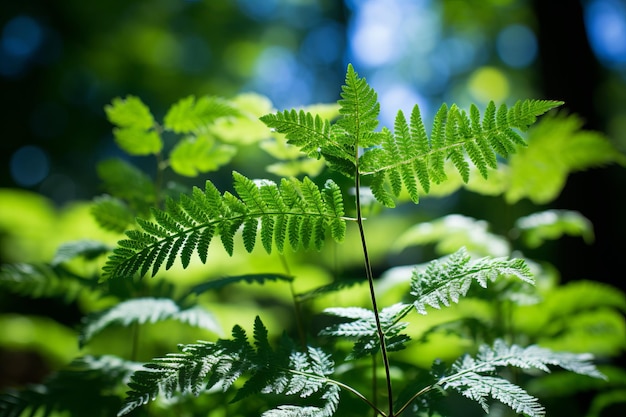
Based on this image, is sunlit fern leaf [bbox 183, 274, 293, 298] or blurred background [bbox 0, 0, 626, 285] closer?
sunlit fern leaf [bbox 183, 274, 293, 298]

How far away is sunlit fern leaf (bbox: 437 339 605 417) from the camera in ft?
1.95

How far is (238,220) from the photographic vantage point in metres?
0.64

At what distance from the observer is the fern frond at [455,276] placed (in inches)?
23.9

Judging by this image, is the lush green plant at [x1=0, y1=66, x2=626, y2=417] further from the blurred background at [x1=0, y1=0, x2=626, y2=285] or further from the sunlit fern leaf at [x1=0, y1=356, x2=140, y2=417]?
the blurred background at [x1=0, y1=0, x2=626, y2=285]

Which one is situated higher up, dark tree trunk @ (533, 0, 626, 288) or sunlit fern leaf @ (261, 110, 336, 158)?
dark tree trunk @ (533, 0, 626, 288)

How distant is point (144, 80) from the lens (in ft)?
20.6

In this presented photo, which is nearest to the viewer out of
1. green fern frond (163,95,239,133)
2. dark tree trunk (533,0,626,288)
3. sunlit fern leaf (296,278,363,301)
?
sunlit fern leaf (296,278,363,301)

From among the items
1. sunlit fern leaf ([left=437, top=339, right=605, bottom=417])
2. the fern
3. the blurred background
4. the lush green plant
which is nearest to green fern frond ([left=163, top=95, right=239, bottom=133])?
the lush green plant

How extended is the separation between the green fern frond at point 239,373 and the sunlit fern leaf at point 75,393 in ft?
1.27

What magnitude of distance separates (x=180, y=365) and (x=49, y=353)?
2.40 meters

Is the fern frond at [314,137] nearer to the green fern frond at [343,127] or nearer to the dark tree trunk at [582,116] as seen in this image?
the green fern frond at [343,127]

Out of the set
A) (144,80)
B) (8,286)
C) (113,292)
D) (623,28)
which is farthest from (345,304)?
(623,28)

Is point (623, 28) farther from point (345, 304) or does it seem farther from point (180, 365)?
point (180, 365)

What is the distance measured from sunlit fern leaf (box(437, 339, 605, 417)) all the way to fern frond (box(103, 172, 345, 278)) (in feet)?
0.90
